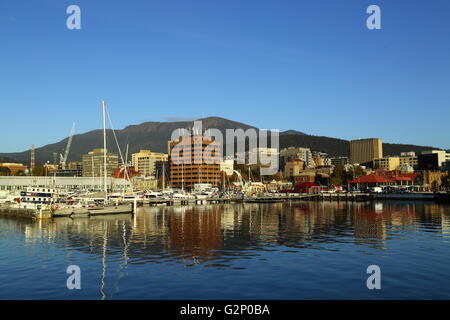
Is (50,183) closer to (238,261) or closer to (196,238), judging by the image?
(196,238)

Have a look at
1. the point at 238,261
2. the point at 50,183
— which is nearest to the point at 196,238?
the point at 238,261

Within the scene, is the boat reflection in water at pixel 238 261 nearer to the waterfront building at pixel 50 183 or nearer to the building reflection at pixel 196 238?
the building reflection at pixel 196 238

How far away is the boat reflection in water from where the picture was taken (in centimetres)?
2559

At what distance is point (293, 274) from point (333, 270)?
11.1 feet

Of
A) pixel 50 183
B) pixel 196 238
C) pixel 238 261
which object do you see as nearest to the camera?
pixel 238 261

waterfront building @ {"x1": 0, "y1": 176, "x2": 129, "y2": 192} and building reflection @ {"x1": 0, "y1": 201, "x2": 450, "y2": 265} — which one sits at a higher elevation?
waterfront building @ {"x1": 0, "y1": 176, "x2": 129, "y2": 192}

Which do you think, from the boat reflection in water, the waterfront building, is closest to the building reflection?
the boat reflection in water

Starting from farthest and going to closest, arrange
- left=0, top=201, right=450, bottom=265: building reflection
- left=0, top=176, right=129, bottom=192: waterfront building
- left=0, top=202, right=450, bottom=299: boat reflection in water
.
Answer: left=0, top=176, right=129, bottom=192: waterfront building → left=0, top=201, right=450, bottom=265: building reflection → left=0, top=202, right=450, bottom=299: boat reflection in water

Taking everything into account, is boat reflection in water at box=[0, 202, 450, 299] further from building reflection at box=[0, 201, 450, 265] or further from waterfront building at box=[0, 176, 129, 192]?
waterfront building at box=[0, 176, 129, 192]

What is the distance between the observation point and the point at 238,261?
113ft

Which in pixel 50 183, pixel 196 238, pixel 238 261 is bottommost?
pixel 196 238

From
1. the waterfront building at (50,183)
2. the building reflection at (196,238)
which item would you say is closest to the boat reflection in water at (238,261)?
the building reflection at (196,238)

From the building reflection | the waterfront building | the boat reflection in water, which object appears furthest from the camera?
the waterfront building

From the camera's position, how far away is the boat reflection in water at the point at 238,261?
25594 millimetres
